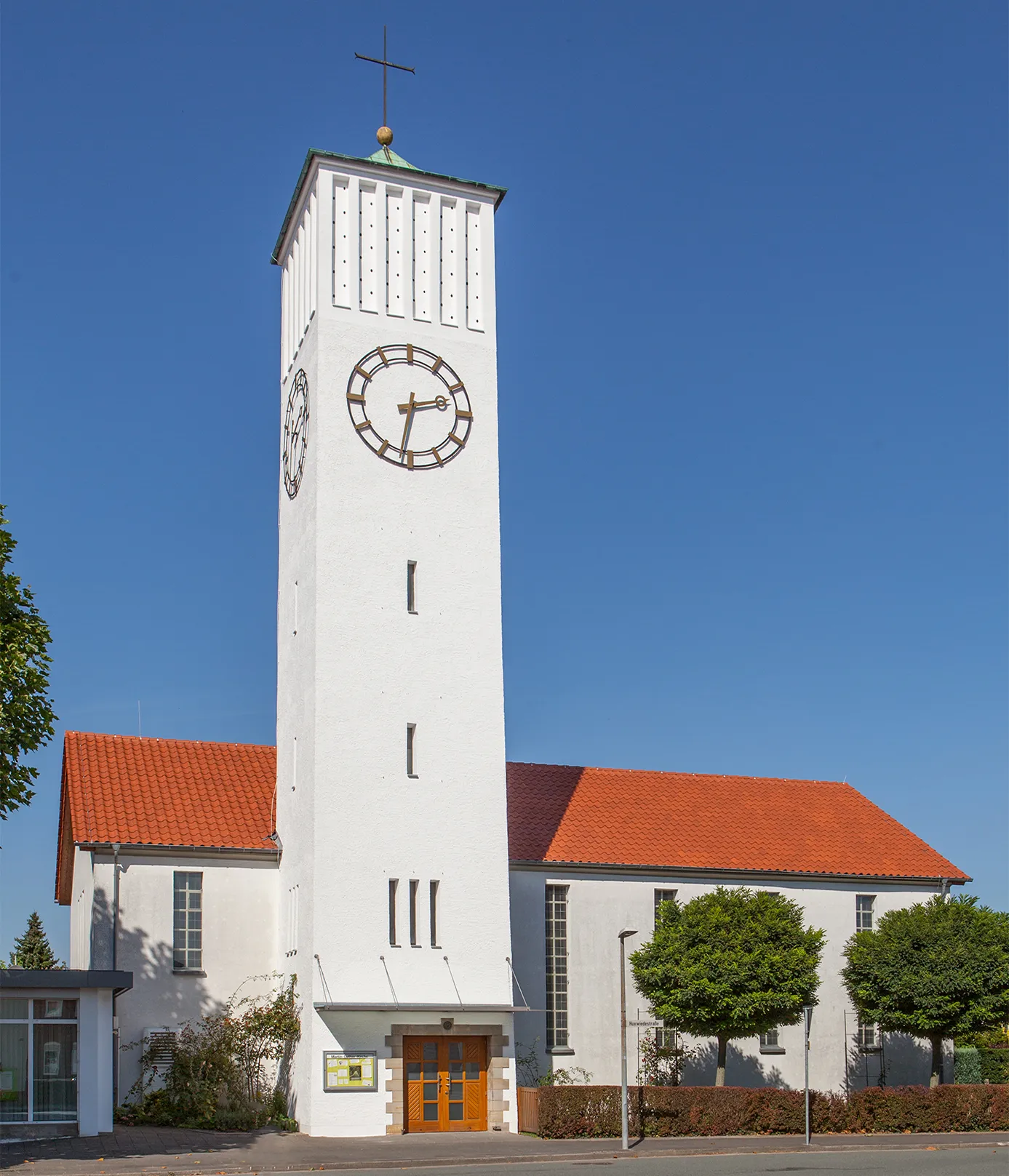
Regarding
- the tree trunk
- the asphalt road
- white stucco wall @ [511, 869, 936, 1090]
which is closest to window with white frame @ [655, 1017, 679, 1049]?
white stucco wall @ [511, 869, 936, 1090]

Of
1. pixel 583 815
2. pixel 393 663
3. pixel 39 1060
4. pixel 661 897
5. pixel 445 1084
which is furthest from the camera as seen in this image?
pixel 583 815

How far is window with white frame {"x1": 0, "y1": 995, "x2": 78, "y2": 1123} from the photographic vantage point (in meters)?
28.1

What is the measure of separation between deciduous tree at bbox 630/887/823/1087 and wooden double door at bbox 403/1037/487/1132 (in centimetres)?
510

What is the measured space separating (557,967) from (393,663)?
9900 mm

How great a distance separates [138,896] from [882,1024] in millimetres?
19065

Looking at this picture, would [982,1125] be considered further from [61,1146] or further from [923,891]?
[61,1146]

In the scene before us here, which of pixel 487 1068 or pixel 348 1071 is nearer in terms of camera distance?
pixel 348 1071

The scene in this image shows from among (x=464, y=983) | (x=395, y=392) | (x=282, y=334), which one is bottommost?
(x=464, y=983)

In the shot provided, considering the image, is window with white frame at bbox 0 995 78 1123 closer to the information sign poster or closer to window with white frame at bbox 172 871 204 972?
window with white frame at bbox 172 871 204 972

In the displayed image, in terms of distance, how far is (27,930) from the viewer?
239 ft

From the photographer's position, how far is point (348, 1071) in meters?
29.5

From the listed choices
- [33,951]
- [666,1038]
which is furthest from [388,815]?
[33,951]

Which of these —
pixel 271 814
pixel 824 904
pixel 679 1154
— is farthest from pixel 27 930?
pixel 679 1154

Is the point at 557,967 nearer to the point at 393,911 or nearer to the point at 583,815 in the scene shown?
the point at 583,815
